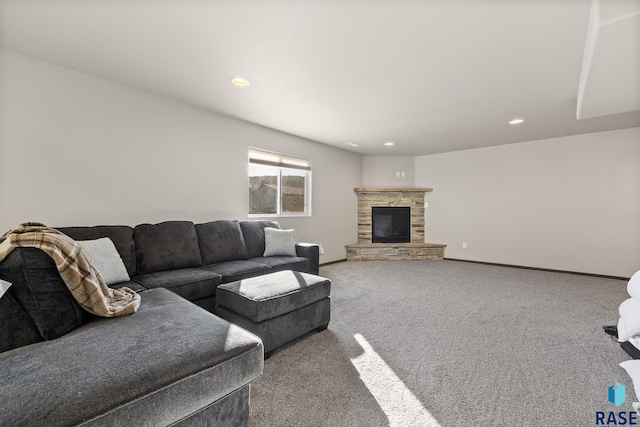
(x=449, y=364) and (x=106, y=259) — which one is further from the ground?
(x=106, y=259)

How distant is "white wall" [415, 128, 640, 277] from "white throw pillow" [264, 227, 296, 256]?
13.4 feet

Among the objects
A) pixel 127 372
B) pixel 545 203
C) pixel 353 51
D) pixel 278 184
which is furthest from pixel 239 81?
pixel 545 203

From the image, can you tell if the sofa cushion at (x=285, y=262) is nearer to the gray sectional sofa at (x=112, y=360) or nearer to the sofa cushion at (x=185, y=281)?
the sofa cushion at (x=185, y=281)

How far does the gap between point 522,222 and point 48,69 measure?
7.17 m

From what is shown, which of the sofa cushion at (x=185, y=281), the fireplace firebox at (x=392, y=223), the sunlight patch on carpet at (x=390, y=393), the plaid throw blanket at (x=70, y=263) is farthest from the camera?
the fireplace firebox at (x=392, y=223)

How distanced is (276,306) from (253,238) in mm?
1768

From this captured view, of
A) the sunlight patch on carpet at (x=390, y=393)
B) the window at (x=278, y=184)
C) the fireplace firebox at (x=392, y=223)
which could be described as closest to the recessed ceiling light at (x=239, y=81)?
the window at (x=278, y=184)

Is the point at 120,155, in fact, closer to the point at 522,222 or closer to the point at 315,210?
the point at 315,210

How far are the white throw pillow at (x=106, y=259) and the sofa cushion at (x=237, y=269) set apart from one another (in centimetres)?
74

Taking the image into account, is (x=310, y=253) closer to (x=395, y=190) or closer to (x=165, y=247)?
(x=165, y=247)

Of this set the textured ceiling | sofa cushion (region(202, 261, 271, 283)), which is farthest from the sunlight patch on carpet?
the textured ceiling

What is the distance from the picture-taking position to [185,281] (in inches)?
93.9

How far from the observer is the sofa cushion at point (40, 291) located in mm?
1229

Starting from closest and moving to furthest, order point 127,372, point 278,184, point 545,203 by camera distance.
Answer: point 127,372, point 278,184, point 545,203
